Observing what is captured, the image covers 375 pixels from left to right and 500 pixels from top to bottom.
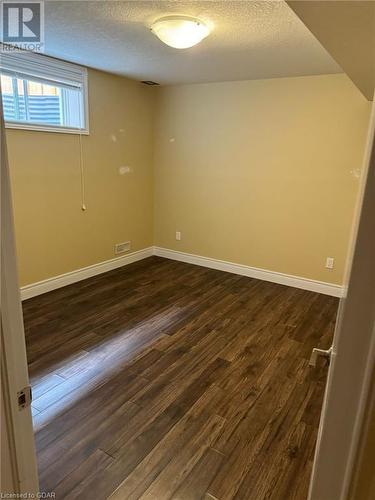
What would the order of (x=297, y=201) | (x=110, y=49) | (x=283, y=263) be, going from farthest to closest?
(x=283, y=263), (x=297, y=201), (x=110, y=49)

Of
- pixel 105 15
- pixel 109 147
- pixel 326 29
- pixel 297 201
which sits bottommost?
pixel 297 201

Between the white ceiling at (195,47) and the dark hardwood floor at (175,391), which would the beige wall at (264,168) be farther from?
the dark hardwood floor at (175,391)

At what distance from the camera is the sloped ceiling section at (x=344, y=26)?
1095mm

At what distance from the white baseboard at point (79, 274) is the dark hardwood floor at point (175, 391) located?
0.42 feet

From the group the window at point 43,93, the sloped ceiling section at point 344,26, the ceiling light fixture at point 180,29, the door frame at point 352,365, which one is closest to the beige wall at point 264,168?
the window at point 43,93

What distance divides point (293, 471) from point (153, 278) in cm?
278

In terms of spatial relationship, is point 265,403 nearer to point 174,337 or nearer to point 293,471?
point 293,471

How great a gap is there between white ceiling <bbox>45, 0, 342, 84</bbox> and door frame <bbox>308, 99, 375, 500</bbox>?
1.87 meters

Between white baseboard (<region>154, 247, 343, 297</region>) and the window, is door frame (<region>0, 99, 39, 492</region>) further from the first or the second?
white baseboard (<region>154, 247, 343, 297</region>)

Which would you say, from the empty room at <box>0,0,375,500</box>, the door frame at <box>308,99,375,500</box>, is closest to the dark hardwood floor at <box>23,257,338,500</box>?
the empty room at <box>0,0,375,500</box>

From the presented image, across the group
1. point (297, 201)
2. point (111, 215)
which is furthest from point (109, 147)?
point (297, 201)

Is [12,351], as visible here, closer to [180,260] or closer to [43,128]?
[43,128]

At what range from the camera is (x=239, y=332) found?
2.91m

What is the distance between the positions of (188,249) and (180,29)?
2.97 meters
